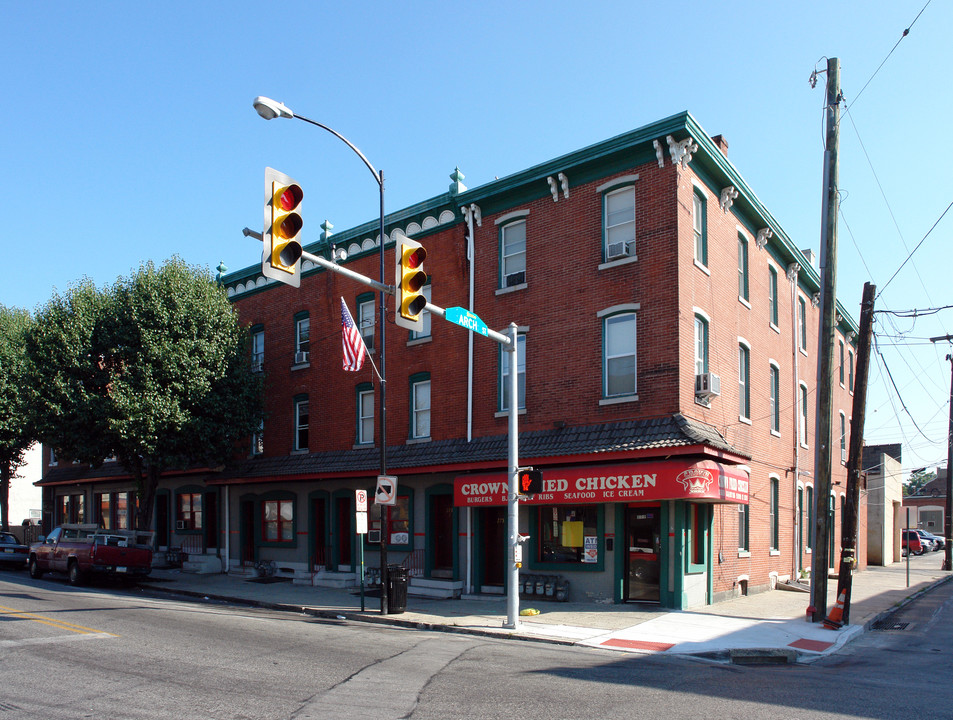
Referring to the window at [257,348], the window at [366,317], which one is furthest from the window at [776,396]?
the window at [257,348]

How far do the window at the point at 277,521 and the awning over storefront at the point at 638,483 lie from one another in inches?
392

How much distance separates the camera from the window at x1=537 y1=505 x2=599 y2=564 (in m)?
19.0

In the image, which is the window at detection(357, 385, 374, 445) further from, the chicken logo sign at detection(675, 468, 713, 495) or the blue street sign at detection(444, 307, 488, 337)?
the blue street sign at detection(444, 307, 488, 337)

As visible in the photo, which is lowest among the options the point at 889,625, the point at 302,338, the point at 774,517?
the point at 889,625

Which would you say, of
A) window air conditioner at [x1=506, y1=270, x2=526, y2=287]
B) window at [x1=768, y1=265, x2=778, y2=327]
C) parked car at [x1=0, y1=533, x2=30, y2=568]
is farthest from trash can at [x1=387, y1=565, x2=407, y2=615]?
parked car at [x1=0, y1=533, x2=30, y2=568]

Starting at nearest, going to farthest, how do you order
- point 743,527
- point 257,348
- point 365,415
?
point 743,527, point 365,415, point 257,348

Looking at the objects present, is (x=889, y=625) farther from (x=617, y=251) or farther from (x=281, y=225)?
(x=281, y=225)

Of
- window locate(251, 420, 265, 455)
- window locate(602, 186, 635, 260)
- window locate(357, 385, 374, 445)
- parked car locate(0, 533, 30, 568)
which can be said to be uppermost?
window locate(602, 186, 635, 260)

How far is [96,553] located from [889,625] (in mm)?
20575

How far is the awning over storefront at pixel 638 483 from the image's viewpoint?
653 inches

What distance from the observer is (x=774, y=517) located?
23.8 m

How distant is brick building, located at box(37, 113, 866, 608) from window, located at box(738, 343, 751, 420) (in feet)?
0.20

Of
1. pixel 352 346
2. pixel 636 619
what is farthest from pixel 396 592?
pixel 352 346

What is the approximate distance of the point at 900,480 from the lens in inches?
1665
